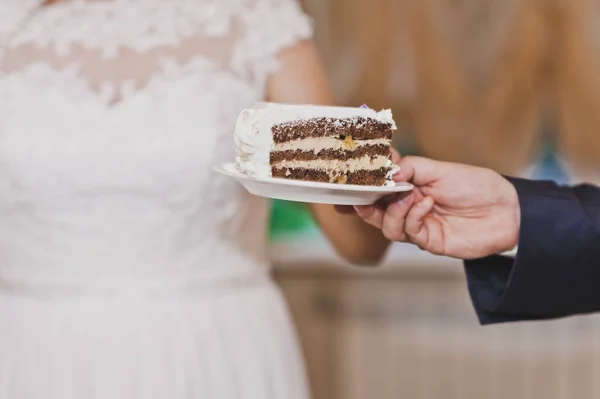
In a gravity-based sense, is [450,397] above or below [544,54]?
below

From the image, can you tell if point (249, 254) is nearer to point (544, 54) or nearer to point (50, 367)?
point (50, 367)

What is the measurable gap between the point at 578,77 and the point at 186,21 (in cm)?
149

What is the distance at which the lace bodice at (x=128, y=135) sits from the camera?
1693 millimetres

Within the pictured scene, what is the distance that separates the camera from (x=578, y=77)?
2883 millimetres

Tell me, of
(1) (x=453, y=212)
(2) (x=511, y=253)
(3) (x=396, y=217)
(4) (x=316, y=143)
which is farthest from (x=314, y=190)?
(2) (x=511, y=253)

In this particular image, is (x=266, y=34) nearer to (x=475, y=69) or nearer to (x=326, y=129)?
(x=326, y=129)

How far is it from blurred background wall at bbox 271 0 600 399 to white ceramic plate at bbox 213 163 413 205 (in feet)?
5.73

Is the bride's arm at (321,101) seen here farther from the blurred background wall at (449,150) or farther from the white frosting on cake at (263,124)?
the blurred background wall at (449,150)

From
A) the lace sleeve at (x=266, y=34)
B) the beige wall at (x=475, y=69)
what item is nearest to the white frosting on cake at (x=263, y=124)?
the lace sleeve at (x=266, y=34)

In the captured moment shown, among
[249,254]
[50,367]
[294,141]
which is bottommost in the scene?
[50,367]

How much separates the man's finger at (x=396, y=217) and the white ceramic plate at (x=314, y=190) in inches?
5.7

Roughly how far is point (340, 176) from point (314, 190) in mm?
151

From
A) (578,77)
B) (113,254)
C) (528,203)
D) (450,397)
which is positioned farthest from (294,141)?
(450,397)

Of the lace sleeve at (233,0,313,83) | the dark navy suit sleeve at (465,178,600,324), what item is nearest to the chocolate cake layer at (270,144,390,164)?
the dark navy suit sleeve at (465,178,600,324)
